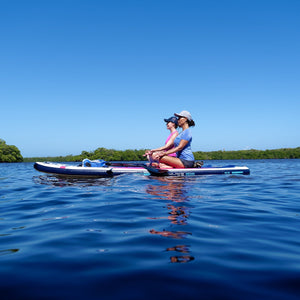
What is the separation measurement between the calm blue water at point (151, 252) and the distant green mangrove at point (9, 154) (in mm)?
60173

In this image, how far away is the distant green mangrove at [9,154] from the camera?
5600 cm

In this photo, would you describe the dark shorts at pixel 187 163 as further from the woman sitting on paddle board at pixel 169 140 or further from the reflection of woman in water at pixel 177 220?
the reflection of woman in water at pixel 177 220

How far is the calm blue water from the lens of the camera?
1.58m

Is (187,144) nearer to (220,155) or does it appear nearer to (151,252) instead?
(151,252)

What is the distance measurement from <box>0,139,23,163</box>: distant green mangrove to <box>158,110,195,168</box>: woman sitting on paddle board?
57334 mm

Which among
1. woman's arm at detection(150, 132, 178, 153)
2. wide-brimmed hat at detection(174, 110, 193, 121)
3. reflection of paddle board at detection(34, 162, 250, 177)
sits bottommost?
reflection of paddle board at detection(34, 162, 250, 177)

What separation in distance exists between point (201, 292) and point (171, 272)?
11.5 inches

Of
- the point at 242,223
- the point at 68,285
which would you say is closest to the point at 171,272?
the point at 68,285

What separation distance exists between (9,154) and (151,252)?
6420cm

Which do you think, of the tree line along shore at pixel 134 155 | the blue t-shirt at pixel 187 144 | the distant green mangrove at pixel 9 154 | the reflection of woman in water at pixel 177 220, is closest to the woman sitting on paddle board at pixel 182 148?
the blue t-shirt at pixel 187 144

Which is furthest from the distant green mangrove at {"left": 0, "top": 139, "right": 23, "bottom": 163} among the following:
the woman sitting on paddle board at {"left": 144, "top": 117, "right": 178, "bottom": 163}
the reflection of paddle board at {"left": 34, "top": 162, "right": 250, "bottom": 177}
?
the woman sitting on paddle board at {"left": 144, "top": 117, "right": 178, "bottom": 163}

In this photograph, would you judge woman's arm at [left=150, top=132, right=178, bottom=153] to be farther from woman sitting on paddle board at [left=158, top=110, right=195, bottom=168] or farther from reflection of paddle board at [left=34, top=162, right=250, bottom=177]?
reflection of paddle board at [left=34, top=162, right=250, bottom=177]

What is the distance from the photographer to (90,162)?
1017 centimetres

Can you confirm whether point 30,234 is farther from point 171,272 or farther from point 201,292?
point 201,292
